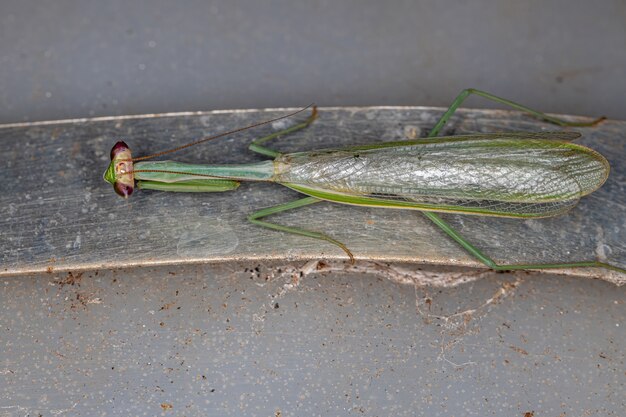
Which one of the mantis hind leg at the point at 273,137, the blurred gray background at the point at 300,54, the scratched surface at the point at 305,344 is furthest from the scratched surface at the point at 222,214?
the blurred gray background at the point at 300,54

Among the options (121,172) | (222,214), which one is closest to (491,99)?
(222,214)

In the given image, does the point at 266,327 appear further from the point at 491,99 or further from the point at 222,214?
the point at 491,99

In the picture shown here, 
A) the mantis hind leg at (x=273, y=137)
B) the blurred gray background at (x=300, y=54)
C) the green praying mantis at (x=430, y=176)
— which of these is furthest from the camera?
the blurred gray background at (x=300, y=54)

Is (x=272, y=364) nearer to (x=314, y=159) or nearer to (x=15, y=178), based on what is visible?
(x=314, y=159)

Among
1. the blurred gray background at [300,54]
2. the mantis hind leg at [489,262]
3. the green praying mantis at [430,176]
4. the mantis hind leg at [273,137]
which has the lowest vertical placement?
the mantis hind leg at [489,262]

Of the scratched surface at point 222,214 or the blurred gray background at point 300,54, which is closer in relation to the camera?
the scratched surface at point 222,214

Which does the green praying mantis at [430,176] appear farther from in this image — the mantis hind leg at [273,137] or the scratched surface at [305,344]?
the scratched surface at [305,344]

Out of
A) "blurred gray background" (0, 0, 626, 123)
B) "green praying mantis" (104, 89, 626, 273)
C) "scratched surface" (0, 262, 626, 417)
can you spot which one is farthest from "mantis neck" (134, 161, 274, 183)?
"blurred gray background" (0, 0, 626, 123)
